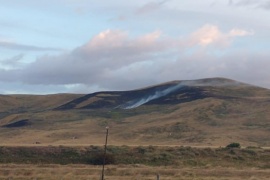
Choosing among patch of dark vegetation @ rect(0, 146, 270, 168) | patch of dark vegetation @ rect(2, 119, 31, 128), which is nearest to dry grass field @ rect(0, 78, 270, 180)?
patch of dark vegetation @ rect(0, 146, 270, 168)

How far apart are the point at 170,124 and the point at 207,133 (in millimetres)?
17363

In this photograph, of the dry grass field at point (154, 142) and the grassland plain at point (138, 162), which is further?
the dry grass field at point (154, 142)

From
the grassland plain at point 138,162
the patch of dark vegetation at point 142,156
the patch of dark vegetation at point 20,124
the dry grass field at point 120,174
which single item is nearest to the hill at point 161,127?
the patch of dark vegetation at point 20,124

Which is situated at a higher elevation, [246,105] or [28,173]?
[246,105]

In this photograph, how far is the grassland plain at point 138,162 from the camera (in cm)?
6022

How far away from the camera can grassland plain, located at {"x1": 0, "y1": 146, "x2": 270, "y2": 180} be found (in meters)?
60.2

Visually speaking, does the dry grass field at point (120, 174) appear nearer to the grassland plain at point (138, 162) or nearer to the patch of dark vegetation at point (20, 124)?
the grassland plain at point (138, 162)

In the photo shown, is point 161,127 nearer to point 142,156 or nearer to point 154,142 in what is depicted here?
point 154,142

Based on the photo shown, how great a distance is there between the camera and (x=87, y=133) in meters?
147

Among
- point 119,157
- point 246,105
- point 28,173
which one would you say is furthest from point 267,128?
point 28,173

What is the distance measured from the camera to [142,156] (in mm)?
77125

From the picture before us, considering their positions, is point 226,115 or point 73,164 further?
point 226,115

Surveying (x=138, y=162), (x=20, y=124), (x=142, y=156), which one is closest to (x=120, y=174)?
(x=138, y=162)

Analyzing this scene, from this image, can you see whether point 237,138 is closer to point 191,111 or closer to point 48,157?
point 191,111
